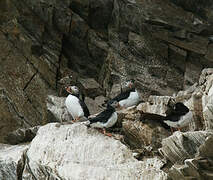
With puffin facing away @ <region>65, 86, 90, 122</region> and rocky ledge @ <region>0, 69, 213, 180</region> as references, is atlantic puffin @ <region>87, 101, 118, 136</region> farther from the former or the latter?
puffin facing away @ <region>65, 86, 90, 122</region>

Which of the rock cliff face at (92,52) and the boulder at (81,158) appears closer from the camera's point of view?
the boulder at (81,158)

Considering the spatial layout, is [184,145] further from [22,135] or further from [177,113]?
[22,135]

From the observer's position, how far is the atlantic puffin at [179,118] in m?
9.49

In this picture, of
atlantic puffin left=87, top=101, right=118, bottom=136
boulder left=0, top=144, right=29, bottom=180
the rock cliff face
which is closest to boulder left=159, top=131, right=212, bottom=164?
atlantic puffin left=87, top=101, right=118, bottom=136

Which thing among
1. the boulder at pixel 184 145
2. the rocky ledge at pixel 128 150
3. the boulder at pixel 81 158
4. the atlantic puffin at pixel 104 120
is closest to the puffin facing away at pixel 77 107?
the rocky ledge at pixel 128 150

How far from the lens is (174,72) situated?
1538 centimetres

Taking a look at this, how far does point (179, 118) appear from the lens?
9.50m

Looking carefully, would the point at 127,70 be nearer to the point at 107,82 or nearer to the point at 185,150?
the point at 107,82

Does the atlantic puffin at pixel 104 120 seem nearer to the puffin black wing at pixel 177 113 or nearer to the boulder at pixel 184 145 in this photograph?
the puffin black wing at pixel 177 113

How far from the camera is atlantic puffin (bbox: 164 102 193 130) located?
374 inches

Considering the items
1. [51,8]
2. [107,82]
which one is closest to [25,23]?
[51,8]

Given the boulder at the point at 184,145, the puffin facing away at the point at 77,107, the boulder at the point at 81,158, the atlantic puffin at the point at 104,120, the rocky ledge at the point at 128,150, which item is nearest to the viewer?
the boulder at the point at 184,145

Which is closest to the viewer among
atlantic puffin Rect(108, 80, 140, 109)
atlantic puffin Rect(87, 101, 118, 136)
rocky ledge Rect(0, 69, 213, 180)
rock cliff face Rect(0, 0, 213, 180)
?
rocky ledge Rect(0, 69, 213, 180)

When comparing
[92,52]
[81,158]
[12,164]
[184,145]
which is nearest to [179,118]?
[184,145]
